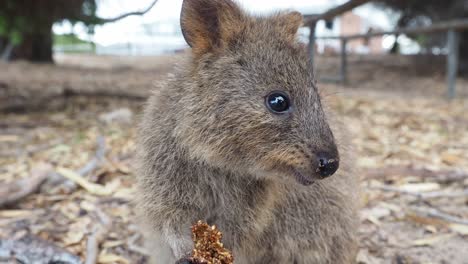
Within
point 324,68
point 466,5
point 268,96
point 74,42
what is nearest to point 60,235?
point 268,96

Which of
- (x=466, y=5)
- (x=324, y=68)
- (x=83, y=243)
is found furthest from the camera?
(x=324, y=68)

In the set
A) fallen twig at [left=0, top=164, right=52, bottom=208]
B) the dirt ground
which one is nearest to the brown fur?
the dirt ground

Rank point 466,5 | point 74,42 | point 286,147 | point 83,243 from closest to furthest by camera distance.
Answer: point 286,147, point 83,243, point 74,42, point 466,5

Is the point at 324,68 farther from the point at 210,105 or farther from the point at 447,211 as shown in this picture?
the point at 210,105

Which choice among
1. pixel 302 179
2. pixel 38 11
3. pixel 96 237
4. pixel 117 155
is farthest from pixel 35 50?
pixel 302 179

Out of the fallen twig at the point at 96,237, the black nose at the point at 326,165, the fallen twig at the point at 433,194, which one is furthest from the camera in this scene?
the fallen twig at the point at 433,194

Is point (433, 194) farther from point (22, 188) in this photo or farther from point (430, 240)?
point (22, 188)

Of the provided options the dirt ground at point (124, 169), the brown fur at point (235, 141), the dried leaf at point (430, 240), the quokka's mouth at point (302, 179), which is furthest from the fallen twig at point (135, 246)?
the dried leaf at point (430, 240)

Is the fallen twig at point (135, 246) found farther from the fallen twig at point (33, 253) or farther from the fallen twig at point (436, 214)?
the fallen twig at point (436, 214)

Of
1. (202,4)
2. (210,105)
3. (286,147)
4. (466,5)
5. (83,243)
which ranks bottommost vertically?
(83,243)
